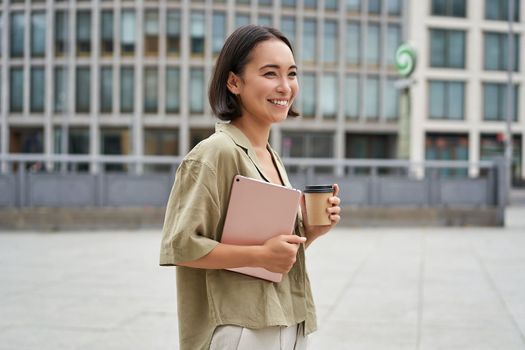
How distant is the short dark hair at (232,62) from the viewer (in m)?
2.02

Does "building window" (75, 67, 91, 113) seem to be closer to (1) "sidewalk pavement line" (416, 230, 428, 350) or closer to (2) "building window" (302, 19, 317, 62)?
(2) "building window" (302, 19, 317, 62)

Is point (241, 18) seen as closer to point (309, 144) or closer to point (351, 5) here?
point (351, 5)

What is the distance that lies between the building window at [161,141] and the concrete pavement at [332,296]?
109 ft

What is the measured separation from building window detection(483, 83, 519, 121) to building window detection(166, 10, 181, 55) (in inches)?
835

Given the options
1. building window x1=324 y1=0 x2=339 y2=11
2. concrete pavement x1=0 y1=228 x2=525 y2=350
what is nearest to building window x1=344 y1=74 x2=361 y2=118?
building window x1=324 y1=0 x2=339 y2=11

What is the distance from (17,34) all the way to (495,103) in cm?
3276

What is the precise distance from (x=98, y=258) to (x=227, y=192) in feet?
28.1

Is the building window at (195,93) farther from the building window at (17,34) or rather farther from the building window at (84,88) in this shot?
the building window at (17,34)

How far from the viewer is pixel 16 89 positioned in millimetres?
46094

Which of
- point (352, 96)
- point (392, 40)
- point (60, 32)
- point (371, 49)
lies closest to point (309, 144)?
point (352, 96)

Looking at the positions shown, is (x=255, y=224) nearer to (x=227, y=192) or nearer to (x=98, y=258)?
(x=227, y=192)

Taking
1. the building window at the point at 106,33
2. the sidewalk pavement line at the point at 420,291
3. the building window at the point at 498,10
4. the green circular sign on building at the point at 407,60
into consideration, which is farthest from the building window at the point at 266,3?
the sidewalk pavement line at the point at 420,291

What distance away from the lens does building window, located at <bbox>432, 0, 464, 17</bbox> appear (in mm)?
47344

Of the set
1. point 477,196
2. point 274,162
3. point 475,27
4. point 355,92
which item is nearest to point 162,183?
point 477,196
